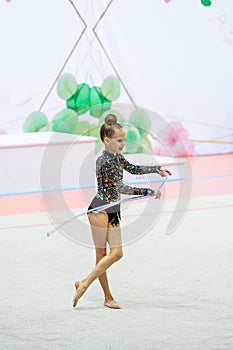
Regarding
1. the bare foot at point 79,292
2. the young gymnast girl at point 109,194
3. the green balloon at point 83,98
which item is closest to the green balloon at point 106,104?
the green balloon at point 83,98

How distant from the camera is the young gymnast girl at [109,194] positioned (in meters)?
3.61

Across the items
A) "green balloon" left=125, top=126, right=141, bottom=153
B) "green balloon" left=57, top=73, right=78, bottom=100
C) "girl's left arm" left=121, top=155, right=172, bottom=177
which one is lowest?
"green balloon" left=125, top=126, right=141, bottom=153

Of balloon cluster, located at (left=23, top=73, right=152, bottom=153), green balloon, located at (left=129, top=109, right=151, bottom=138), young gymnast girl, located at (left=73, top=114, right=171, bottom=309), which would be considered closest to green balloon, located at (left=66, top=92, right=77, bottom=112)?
balloon cluster, located at (left=23, top=73, right=152, bottom=153)

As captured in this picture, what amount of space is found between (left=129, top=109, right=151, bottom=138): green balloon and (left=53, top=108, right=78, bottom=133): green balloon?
62 cm

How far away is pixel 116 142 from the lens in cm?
361

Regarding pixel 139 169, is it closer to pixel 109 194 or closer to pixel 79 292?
pixel 109 194

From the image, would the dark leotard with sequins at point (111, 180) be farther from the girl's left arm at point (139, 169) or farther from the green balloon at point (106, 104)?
the green balloon at point (106, 104)

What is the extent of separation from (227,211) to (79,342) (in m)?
3.09

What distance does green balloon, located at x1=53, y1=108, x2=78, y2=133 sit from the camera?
8555 mm

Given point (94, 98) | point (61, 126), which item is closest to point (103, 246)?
point (61, 126)

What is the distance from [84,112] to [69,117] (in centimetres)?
17

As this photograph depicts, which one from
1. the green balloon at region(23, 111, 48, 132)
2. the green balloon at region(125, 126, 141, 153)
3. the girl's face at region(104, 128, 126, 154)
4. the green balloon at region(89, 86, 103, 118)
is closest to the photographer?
the girl's face at region(104, 128, 126, 154)

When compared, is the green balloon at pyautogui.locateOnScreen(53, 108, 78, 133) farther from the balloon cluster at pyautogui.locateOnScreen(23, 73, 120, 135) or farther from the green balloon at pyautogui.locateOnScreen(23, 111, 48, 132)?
the green balloon at pyautogui.locateOnScreen(23, 111, 48, 132)

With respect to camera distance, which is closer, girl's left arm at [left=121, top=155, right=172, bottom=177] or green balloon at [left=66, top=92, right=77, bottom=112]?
girl's left arm at [left=121, top=155, right=172, bottom=177]
